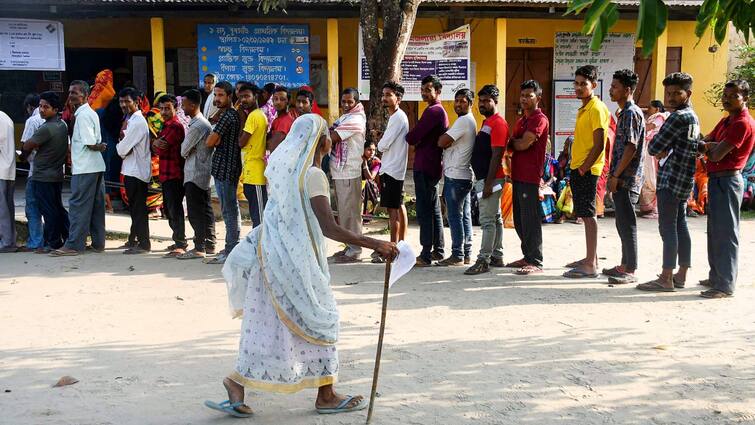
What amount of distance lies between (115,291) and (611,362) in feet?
13.7

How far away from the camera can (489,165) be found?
7.21 meters

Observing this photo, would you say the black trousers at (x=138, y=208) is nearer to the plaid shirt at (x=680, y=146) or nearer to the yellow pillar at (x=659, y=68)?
the plaid shirt at (x=680, y=146)

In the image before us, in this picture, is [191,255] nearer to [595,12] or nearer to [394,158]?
[394,158]

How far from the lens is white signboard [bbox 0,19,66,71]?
38.4 ft

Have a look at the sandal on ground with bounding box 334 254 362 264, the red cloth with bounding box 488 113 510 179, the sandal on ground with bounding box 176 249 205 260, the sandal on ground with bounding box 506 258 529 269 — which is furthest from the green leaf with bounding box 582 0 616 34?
the sandal on ground with bounding box 176 249 205 260

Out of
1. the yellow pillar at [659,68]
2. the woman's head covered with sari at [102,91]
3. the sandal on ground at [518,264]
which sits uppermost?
the yellow pillar at [659,68]

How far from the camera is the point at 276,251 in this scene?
3.77m

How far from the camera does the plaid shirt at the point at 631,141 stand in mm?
6547

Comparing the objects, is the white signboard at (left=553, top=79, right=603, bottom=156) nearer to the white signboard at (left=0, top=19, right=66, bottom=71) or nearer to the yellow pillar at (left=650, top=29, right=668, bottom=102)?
the yellow pillar at (left=650, top=29, right=668, bottom=102)

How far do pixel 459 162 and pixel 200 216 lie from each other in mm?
2802

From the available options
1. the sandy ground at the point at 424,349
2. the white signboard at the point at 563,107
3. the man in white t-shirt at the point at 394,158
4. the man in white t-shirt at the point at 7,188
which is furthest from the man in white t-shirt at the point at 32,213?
the white signboard at the point at 563,107

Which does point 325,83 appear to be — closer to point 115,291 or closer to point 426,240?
point 426,240

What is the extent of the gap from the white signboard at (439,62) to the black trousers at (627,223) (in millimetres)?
6300

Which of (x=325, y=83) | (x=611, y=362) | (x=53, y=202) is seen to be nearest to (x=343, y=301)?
(x=611, y=362)
